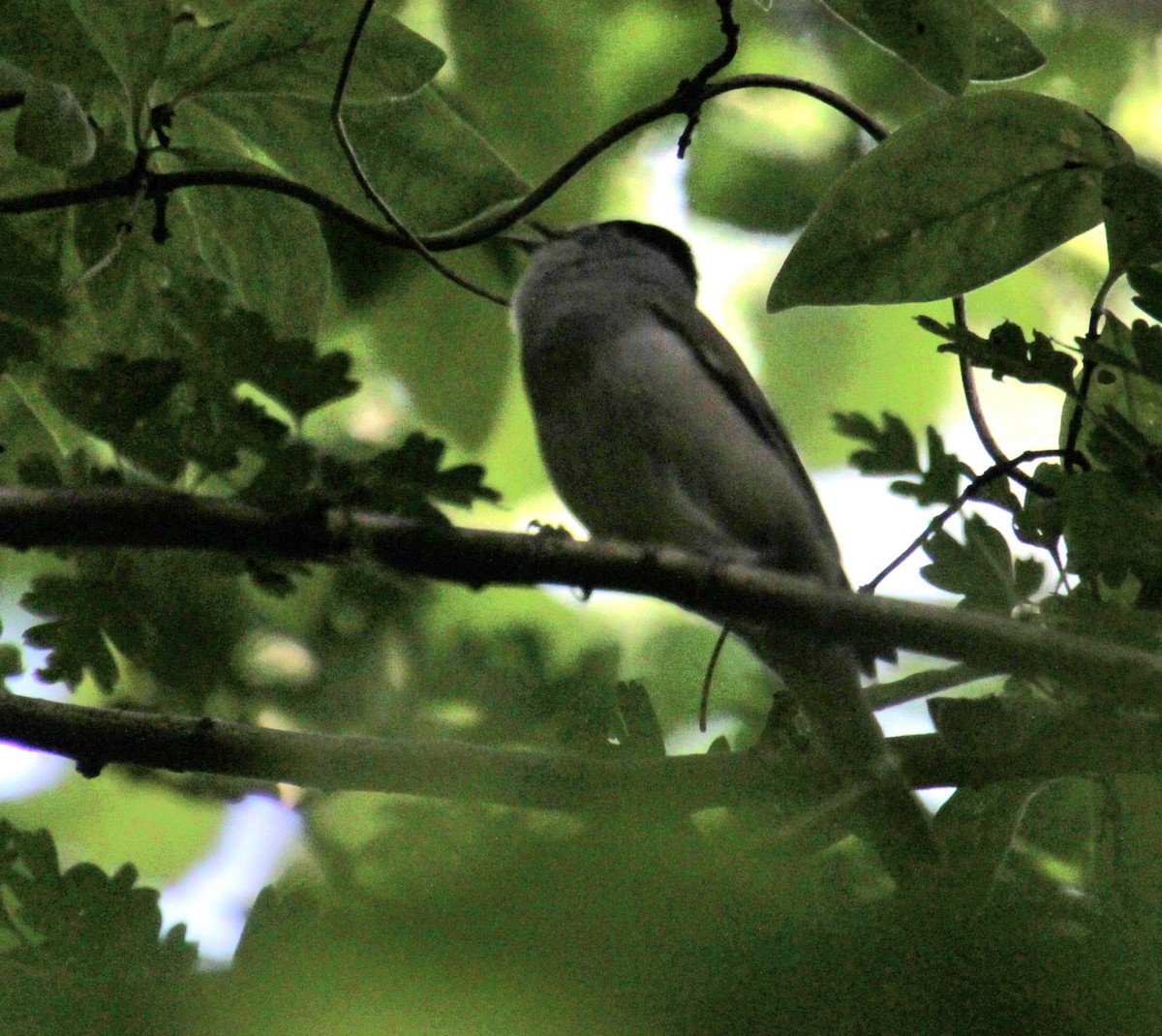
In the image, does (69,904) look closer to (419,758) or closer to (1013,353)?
(419,758)

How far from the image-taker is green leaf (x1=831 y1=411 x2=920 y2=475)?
7.55ft

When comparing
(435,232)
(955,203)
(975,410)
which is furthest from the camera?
(975,410)

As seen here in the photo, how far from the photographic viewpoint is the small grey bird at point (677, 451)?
3371 millimetres

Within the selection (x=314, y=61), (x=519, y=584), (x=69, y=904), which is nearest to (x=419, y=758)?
(x=519, y=584)

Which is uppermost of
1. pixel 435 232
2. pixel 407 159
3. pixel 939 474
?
pixel 407 159

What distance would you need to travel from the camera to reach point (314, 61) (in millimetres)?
2314

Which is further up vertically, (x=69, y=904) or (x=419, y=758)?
(x=419, y=758)

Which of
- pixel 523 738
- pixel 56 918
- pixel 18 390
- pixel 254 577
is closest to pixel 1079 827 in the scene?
pixel 523 738

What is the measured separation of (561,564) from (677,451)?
162 cm

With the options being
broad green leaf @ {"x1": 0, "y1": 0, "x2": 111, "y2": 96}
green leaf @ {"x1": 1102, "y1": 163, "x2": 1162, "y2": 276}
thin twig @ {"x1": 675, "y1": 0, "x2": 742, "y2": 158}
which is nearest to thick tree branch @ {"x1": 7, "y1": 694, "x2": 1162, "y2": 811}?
green leaf @ {"x1": 1102, "y1": 163, "x2": 1162, "y2": 276}

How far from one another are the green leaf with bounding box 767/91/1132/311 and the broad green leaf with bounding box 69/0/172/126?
1.02 m

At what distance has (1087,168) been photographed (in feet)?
7.69

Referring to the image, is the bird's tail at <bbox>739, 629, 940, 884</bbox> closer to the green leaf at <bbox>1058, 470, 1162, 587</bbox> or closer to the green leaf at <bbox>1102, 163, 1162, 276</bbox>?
the green leaf at <bbox>1058, 470, 1162, 587</bbox>

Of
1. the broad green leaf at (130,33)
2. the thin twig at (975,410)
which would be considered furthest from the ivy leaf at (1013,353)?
the broad green leaf at (130,33)
